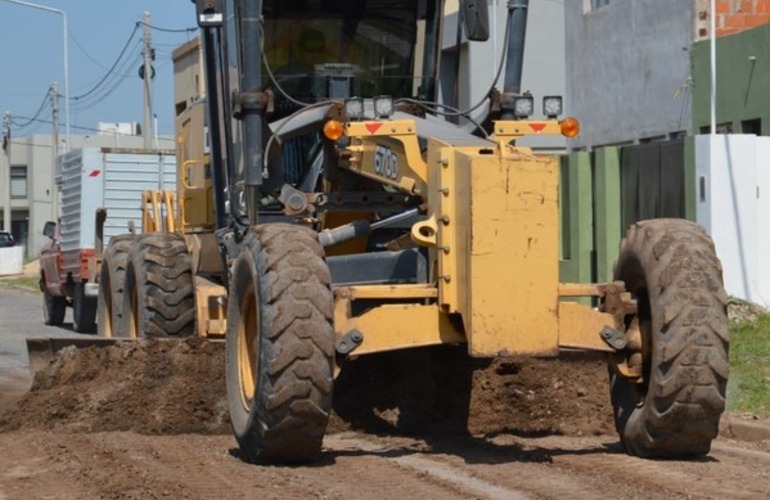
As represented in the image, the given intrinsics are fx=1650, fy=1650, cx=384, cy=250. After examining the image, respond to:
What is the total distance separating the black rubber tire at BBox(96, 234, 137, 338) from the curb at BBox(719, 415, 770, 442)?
5329 mm

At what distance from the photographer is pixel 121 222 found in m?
26.0

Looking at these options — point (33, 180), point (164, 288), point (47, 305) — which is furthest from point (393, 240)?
point (33, 180)

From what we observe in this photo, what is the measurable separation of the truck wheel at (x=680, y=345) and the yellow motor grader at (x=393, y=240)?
11 millimetres

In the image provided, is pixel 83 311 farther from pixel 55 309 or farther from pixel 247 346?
pixel 247 346

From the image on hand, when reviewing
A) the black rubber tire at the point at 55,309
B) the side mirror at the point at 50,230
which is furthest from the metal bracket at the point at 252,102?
the side mirror at the point at 50,230

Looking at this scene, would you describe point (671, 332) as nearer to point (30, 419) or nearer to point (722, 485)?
point (722, 485)

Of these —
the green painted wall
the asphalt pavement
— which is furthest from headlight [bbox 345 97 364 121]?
the green painted wall

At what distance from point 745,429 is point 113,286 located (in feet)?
19.6

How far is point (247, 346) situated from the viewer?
9.94 m

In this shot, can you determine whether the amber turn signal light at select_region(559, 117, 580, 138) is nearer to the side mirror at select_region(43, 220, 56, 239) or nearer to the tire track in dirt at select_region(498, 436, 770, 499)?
the tire track in dirt at select_region(498, 436, 770, 499)

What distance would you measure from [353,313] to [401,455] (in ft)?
2.90

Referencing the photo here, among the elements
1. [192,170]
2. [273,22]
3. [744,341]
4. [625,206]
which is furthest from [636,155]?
[273,22]

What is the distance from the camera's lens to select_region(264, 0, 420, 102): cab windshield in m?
11.2

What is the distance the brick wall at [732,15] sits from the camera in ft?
71.2
